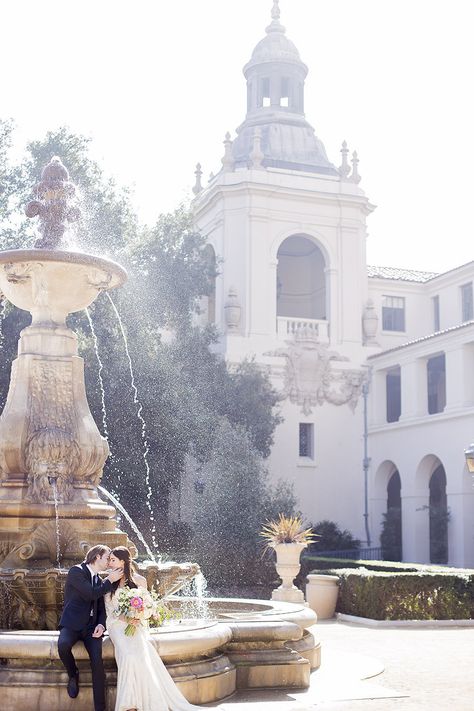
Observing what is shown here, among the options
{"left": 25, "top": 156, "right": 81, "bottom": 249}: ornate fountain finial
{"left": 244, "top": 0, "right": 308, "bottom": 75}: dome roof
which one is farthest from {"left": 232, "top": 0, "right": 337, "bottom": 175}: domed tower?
{"left": 25, "top": 156, "right": 81, "bottom": 249}: ornate fountain finial

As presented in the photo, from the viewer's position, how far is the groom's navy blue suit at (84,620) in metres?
6.97

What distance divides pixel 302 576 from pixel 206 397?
25.2ft

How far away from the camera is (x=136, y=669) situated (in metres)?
6.95

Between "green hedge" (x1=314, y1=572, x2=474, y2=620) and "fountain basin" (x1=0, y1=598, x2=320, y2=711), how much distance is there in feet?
30.4

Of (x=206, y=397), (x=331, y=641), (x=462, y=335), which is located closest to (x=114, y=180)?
(x=206, y=397)

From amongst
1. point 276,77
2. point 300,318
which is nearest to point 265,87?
point 276,77

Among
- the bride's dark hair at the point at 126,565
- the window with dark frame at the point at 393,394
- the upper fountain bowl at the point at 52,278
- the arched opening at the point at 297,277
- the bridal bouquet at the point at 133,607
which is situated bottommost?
the bridal bouquet at the point at 133,607

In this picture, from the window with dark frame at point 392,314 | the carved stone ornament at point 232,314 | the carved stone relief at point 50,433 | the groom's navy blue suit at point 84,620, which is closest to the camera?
the groom's navy blue suit at point 84,620

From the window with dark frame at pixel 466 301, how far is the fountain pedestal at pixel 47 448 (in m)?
31.8

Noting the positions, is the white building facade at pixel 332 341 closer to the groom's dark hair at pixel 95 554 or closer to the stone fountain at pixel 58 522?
the stone fountain at pixel 58 522

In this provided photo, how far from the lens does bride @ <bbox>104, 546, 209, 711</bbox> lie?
6.87 metres

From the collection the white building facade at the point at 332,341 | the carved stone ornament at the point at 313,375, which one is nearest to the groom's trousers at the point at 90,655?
the white building facade at the point at 332,341

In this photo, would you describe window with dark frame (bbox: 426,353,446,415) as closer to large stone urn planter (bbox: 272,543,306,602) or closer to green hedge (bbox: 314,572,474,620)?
green hedge (bbox: 314,572,474,620)

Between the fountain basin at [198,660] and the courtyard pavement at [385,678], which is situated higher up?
the fountain basin at [198,660]
